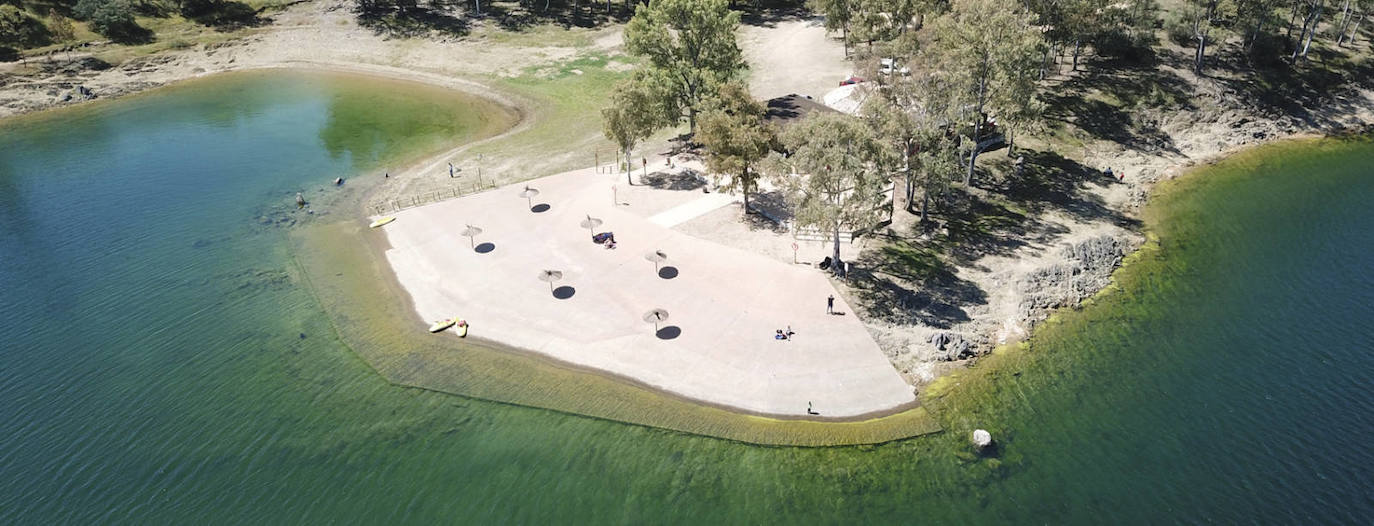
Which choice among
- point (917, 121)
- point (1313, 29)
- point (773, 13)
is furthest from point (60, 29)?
point (1313, 29)

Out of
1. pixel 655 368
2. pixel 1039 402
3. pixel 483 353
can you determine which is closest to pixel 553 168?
pixel 483 353

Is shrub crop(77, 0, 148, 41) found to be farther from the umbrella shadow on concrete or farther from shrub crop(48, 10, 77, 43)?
the umbrella shadow on concrete

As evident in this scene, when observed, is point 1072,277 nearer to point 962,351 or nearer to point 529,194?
point 962,351

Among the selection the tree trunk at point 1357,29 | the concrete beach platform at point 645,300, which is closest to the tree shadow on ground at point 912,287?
the concrete beach platform at point 645,300

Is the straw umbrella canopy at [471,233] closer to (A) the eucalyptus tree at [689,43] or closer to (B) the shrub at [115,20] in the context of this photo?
(A) the eucalyptus tree at [689,43]

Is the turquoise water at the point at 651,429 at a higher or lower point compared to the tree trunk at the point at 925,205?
lower

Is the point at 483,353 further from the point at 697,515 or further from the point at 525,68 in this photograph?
the point at 525,68
